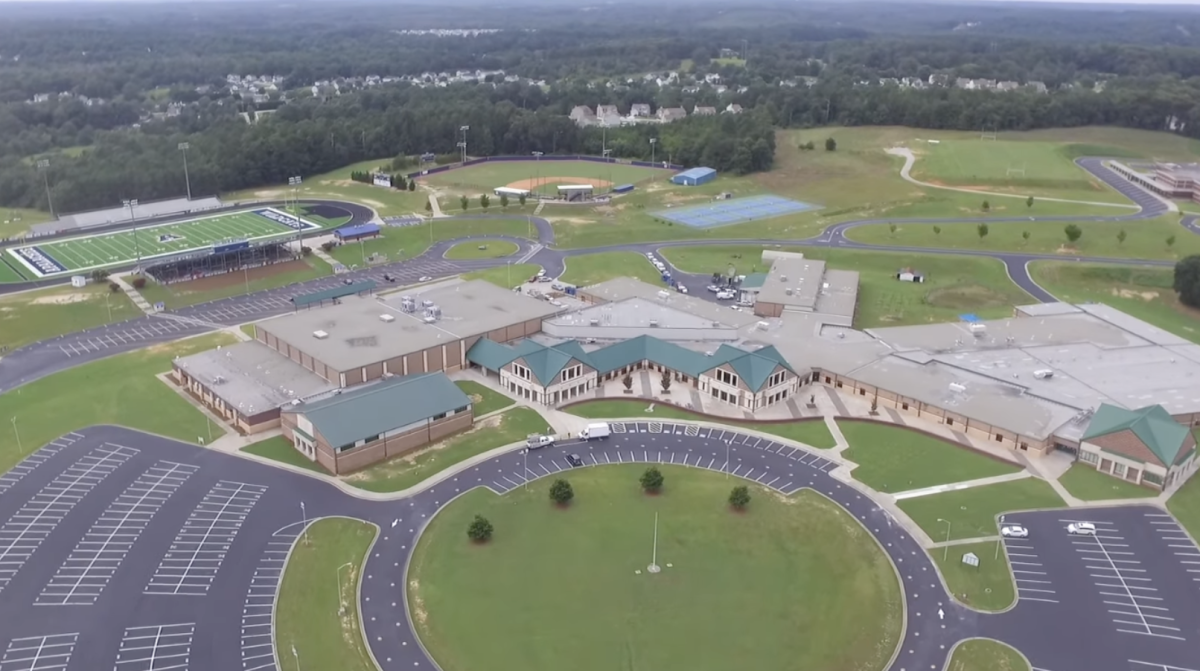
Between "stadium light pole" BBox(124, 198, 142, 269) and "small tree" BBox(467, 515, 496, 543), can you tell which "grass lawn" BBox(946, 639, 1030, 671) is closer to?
"small tree" BBox(467, 515, 496, 543)

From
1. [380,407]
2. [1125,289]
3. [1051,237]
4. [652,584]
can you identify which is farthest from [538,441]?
[1051,237]

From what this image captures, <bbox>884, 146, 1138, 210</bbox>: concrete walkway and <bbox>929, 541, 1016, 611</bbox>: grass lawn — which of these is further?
<bbox>884, 146, 1138, 210</bbox>: concrete walkway

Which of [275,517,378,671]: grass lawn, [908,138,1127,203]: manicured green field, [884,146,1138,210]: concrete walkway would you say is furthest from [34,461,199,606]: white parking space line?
[908,138,1127,203]: manicured green field

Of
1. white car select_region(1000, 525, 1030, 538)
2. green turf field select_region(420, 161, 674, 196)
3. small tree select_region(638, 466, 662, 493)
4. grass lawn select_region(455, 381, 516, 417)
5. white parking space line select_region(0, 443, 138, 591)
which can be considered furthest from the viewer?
green turf field select_region(420, 161, 674, 196)

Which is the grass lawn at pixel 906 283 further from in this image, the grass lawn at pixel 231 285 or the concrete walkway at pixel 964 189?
the grass lawn at pixel 231 285

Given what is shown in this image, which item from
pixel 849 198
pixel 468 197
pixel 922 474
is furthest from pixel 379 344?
pixel 849 198
